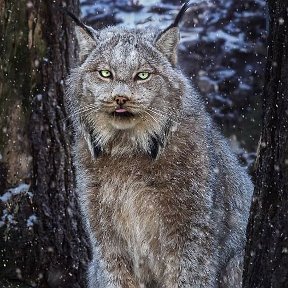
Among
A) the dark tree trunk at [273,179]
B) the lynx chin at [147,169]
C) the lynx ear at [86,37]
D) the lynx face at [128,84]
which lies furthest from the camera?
the lynx ear at [86,37]

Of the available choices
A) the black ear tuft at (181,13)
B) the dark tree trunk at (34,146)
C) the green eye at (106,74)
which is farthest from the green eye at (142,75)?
Result: the dark tree trunk at (34,146)

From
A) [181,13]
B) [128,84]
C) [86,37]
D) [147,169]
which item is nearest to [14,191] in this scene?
[147,169]

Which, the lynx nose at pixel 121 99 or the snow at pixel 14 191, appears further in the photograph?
the snow at pixel 14 191

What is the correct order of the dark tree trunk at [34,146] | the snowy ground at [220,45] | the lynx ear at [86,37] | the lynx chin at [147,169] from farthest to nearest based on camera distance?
the snowy ground at [220,45] < the dark tree trunk at [34,146] < the lynx ear at [86,37] < the lynx chin at [147,169]

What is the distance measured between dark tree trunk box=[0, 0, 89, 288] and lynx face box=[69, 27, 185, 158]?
93 centimetres

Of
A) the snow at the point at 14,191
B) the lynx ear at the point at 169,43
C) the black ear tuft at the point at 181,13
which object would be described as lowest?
the snow at the point at 14,191

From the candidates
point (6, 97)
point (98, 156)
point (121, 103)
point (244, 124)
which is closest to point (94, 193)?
point (98, 156)

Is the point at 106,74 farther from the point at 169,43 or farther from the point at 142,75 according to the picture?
the point at 169,43

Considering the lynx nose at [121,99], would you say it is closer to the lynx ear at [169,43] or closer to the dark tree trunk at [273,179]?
the lynx ear at [169,43]

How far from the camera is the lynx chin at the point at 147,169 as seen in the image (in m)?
6.83

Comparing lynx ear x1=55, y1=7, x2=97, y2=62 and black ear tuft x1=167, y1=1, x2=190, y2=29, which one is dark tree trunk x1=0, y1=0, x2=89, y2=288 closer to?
lynx ear x1=55, y1=7, x2=97, y2=62

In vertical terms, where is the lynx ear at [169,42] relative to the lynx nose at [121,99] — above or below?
Result: above

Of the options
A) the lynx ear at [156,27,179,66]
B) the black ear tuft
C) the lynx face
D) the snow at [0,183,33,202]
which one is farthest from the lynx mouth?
the snow at [0,183,33,202]

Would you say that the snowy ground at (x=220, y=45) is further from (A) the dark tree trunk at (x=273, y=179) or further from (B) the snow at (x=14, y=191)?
(A) the dark tree trunk at (x=273, y=179)
